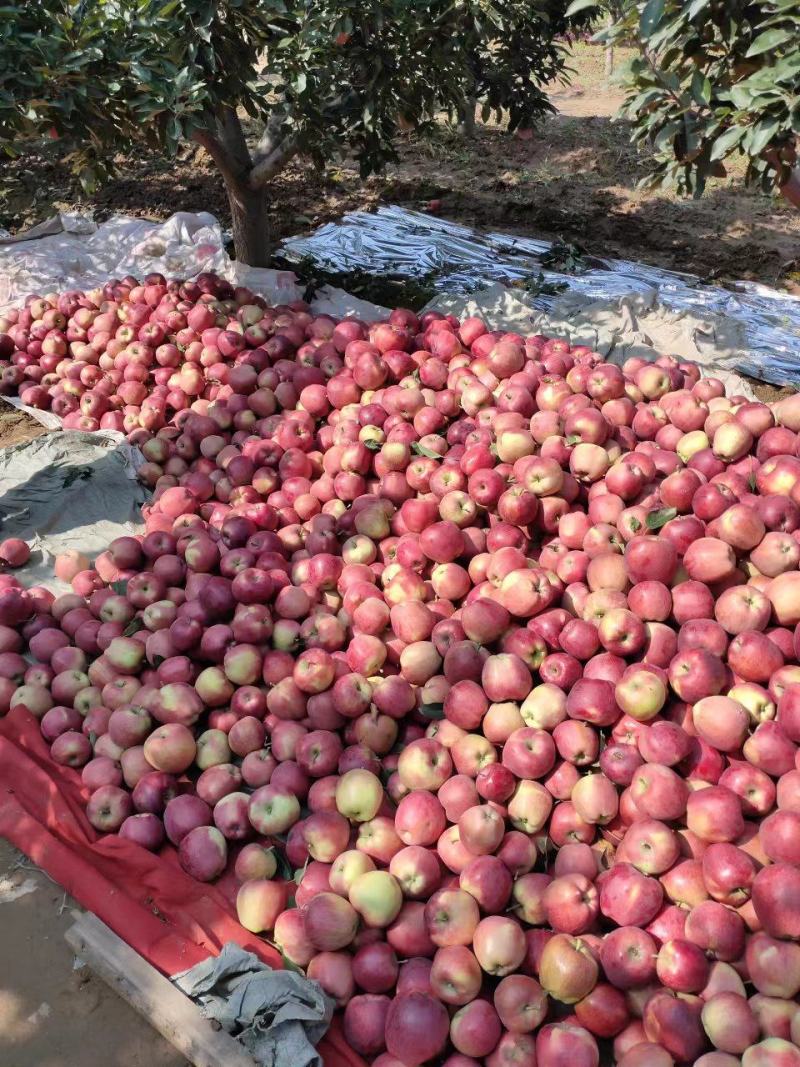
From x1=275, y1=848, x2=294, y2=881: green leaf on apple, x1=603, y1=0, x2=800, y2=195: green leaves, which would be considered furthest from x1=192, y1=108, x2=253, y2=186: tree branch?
x1=275, y1=848, x2=294, y2=881: green leaf on apple

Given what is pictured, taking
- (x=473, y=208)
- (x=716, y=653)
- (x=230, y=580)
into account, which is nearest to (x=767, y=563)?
(x=716, y=653)

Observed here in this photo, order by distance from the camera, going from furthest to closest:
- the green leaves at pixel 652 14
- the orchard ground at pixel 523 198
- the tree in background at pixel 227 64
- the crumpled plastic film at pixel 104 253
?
the orchard ground at pixel 523 198 < the crumpled plastic film at pixel 104 253 < the tree in background at pixel 227 64 < the green leaves at pixel 652 14

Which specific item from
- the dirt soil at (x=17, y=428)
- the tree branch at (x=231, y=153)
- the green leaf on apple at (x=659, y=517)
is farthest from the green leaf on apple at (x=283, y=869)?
the tree branch at (x=231, y=153)

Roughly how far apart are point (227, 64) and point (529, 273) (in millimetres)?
3657

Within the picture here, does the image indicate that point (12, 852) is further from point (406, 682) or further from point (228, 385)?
point (228, 385)

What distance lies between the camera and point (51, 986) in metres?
2.56

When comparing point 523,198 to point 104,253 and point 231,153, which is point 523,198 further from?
point 104,253

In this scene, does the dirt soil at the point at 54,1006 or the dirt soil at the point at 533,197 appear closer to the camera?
the dirt soil at the point at 54,1006

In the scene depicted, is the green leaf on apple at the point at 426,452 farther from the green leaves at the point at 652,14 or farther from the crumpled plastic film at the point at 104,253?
the crumpled plastic film at the point at 104,253

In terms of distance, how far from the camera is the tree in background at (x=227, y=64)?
402 centimetres

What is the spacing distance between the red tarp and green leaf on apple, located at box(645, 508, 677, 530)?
2091mm

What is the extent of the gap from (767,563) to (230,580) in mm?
2374

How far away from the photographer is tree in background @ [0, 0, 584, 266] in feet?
13.2

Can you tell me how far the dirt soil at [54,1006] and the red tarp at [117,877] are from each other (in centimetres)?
13
